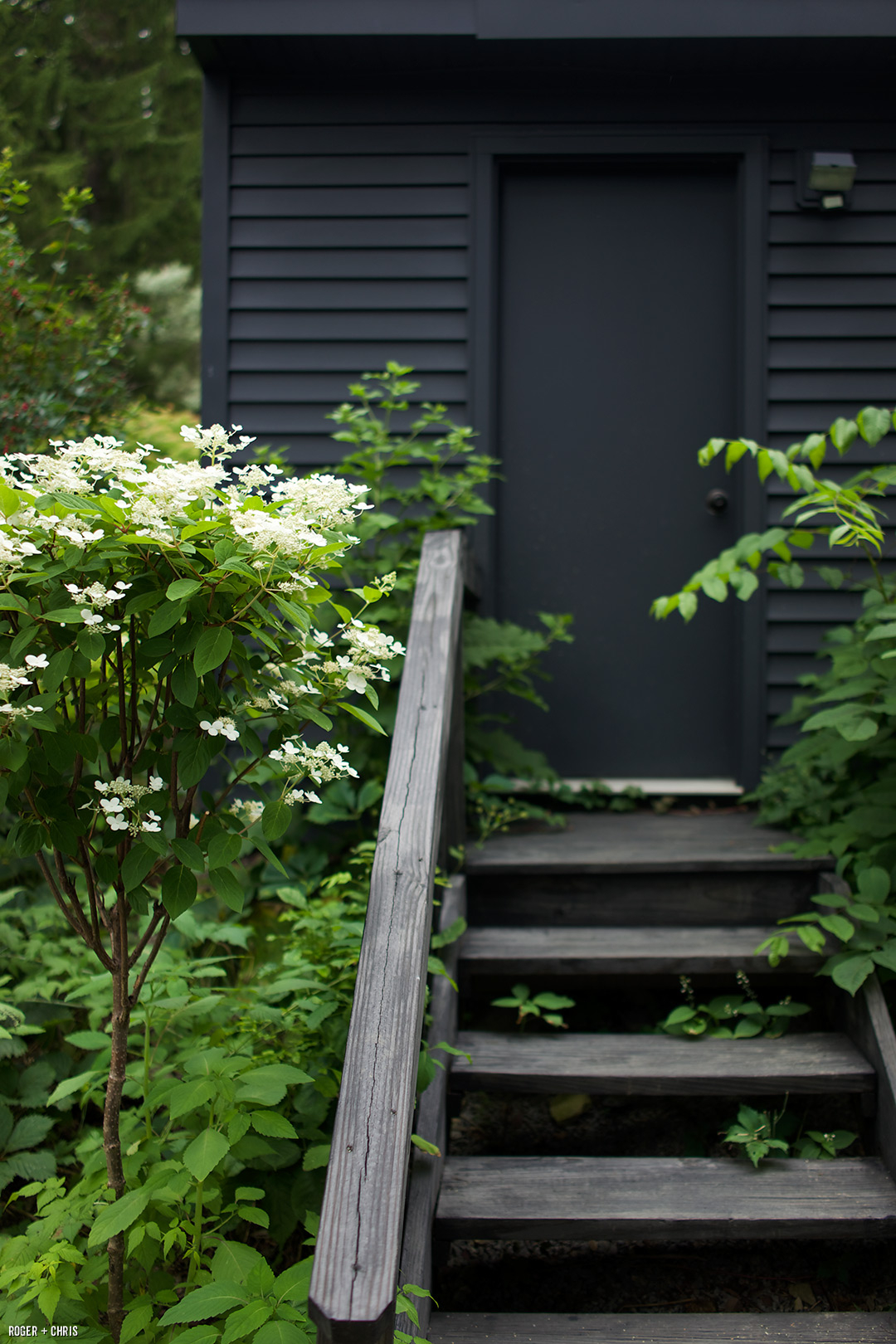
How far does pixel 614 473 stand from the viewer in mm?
3537

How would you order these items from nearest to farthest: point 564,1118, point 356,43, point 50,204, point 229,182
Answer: point 564,1118, point 356,43, point 229,182, point 50,204

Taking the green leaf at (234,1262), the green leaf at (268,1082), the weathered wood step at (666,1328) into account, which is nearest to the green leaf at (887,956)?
the weathered wood step at (666,1328)

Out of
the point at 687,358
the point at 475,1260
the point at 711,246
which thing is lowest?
the point at 475,1260

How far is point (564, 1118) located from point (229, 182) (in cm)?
340

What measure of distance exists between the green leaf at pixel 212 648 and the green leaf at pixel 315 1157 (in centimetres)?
89

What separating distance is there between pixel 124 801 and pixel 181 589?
37 cm

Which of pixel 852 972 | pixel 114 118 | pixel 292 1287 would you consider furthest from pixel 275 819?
pixel 114 118

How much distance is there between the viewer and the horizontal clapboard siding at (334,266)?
337 centimetres

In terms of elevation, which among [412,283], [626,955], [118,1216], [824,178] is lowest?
[118,1216]

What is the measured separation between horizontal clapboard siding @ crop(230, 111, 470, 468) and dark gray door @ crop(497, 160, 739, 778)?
269 millimetres

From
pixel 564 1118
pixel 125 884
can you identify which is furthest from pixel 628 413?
pixel 125 884

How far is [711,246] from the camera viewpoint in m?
3.48

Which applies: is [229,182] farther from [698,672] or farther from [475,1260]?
[475,1260]

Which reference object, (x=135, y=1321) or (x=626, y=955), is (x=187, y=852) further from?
(x=626, y=955)
